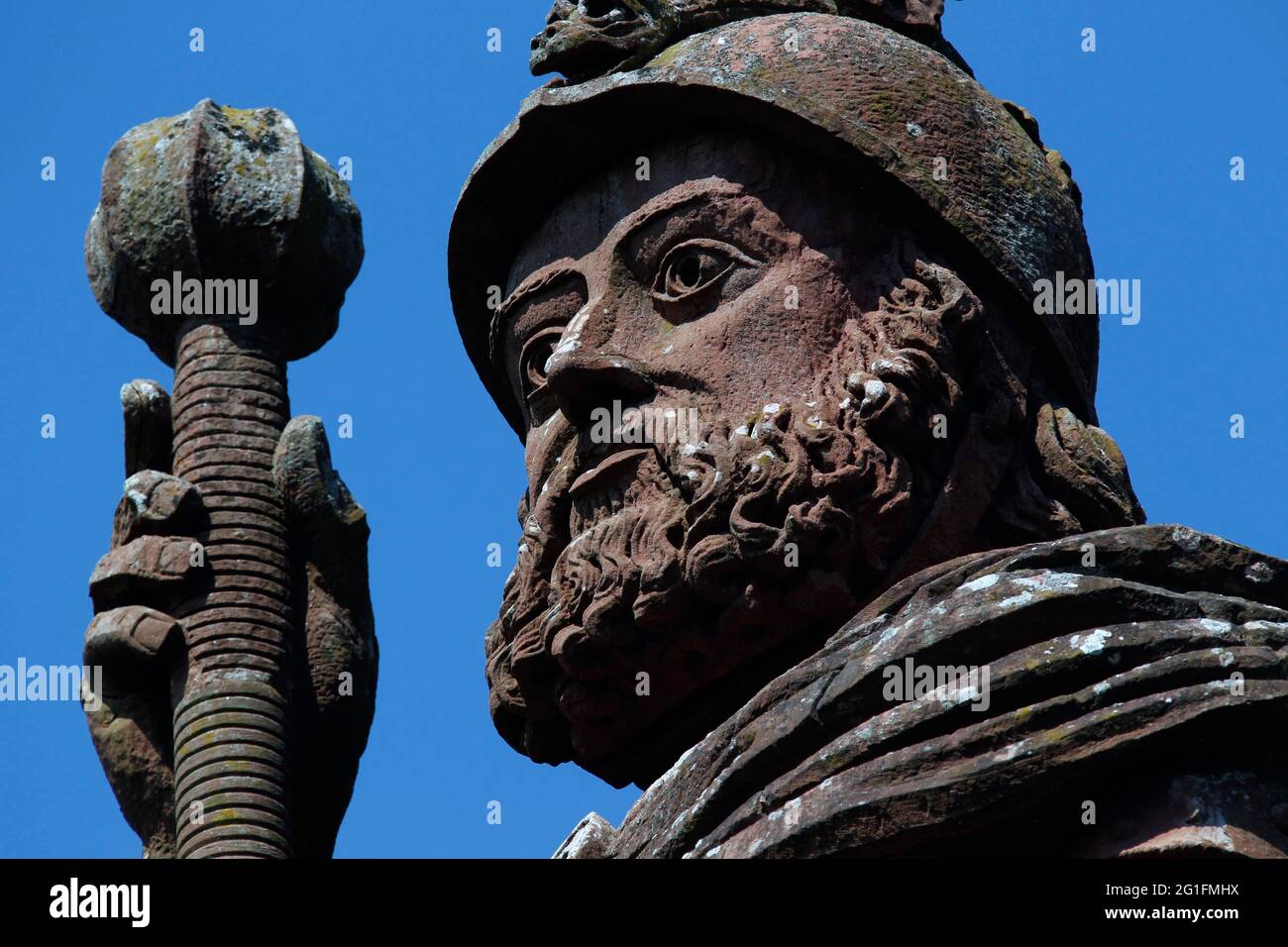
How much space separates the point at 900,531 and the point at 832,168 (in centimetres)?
151

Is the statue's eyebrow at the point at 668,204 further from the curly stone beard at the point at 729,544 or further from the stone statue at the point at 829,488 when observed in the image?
the curly stone beard at the point at 729,544

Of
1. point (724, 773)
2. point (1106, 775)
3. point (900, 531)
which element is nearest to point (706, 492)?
point (900, 531)

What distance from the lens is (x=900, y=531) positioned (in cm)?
1015

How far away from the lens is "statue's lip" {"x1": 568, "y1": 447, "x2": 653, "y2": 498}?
34.4 ft

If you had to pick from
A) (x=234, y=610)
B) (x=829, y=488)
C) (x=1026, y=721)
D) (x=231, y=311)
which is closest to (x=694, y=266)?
(x=829, y=488)

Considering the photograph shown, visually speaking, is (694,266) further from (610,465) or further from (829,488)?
(829,488)

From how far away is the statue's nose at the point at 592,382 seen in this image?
1056 centimetres

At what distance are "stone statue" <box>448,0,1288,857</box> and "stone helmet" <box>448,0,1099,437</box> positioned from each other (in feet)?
0.05

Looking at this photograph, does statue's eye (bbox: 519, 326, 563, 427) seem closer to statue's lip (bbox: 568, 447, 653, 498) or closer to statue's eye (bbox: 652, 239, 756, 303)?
statue's eye (bbox: 652, 239, 756, 303)

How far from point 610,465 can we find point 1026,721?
7.39ft

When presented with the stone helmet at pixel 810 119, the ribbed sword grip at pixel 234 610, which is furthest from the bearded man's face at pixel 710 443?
the ribbed sword grip at pixel 234 610

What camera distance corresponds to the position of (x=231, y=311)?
12.4 meters

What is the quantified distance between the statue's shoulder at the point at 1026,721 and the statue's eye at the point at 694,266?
1719 mm

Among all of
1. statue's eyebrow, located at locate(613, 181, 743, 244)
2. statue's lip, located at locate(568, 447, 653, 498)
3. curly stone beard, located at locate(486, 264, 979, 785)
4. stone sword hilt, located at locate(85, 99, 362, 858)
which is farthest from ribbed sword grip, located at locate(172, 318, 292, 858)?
statue's eyebrow, located at locate(613, 181, 743, 244)
